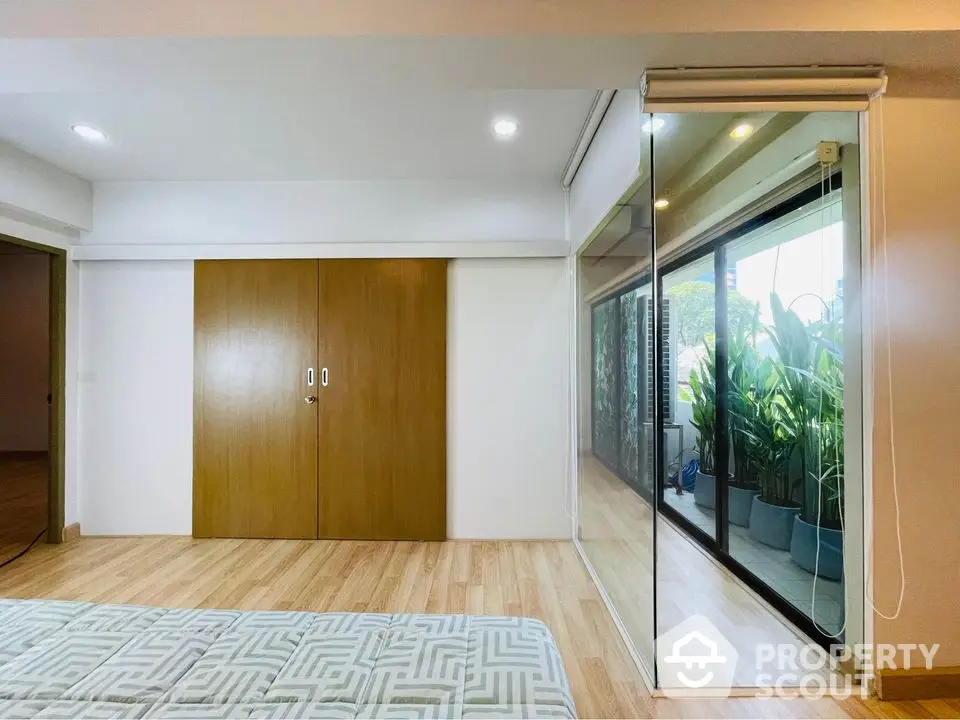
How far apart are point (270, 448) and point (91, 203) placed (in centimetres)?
229

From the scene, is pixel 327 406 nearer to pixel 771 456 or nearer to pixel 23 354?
pixel 771 456

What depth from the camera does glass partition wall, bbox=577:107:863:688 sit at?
2014 mm

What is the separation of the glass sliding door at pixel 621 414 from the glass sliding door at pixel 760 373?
4.5 inches

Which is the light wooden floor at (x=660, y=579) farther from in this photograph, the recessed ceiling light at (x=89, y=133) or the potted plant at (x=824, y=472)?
the recessed ceiling light at (x=89, y=133)

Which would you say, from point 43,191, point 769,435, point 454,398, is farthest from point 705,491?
point 43,191

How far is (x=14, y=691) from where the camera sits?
3.60 ft

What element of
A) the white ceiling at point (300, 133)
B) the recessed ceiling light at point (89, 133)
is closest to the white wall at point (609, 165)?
the white ceiling at point (300, 133)

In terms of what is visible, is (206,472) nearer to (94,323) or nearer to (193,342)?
(193,342)

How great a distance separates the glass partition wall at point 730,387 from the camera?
2.01 m

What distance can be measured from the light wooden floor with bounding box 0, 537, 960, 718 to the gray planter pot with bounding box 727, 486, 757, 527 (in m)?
0.95

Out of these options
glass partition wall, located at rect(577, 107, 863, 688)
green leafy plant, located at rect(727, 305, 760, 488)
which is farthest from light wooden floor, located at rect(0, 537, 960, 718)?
green leafy plant, located at rect(727, 305, 760, 488)

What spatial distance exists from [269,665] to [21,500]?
5046mm

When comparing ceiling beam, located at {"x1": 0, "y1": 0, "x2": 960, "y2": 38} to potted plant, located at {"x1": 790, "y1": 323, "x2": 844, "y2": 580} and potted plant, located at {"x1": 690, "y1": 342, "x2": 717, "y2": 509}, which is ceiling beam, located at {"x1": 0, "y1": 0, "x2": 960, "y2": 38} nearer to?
potted plant, located at {"x1": 790, "y1": 323, "x2": 844, "y2": 580}

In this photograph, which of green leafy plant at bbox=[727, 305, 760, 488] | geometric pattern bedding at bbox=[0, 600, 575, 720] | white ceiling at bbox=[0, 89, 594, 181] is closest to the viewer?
geometric pattern bedding at bbox=[0, 600, 575, 720]
